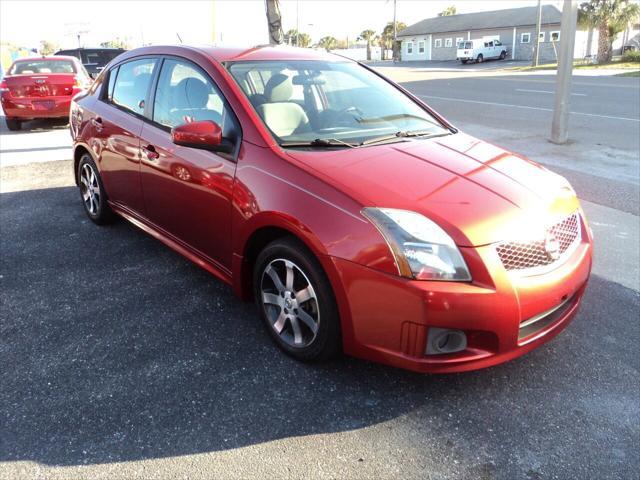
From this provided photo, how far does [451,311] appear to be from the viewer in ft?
8.04

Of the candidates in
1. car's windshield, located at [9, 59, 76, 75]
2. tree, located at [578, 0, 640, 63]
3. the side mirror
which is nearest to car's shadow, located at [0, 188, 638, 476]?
the side mirror

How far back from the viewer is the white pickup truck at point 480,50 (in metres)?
48.1

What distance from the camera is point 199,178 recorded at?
345 cm

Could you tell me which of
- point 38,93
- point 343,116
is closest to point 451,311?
point 343,116

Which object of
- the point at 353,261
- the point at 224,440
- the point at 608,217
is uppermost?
the point at 353,261

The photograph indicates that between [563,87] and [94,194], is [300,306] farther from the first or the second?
[563,87]

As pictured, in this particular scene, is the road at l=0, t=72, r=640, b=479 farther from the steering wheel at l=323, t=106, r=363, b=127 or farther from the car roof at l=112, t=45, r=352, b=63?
the car roof at l=112, t=45, r=352, b=63

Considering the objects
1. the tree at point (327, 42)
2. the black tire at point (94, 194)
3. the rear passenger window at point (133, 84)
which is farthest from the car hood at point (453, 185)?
the tree at point (327, 42)

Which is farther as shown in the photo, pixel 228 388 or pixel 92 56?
pixel 92 56

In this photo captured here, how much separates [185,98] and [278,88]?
0.67 m

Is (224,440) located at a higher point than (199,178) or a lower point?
lower

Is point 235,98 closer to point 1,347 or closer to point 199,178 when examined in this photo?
point 199,178

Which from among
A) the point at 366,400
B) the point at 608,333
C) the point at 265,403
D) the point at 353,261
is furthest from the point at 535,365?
the point at 265,403

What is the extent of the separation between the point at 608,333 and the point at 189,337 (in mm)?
2605
